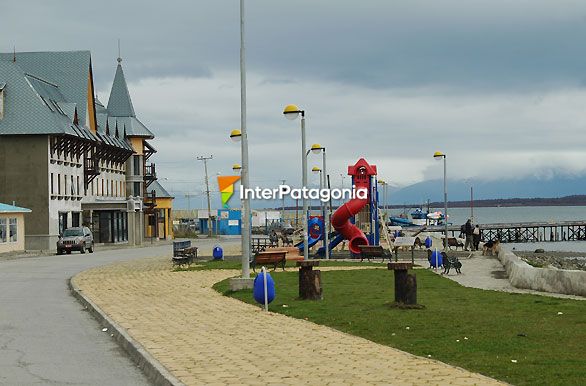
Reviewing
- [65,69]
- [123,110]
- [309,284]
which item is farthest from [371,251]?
[123,110]

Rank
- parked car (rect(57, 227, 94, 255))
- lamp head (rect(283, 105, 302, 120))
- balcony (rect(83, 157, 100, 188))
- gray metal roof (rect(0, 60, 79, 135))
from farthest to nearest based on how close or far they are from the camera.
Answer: balcony (rect(83, 157, 100, 188)), gray metal roof (rect(0, 60, 79, 135)), parked car (rect(57, 227, 94, 255)), lamp head (rect(283, 105, 302, 120))

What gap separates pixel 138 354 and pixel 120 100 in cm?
9095

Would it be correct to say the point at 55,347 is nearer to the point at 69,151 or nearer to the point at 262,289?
the point at 262,289

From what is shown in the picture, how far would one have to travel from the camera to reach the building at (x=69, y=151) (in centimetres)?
7250

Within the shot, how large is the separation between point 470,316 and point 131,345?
611cm

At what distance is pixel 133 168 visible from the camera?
101188 millimetres

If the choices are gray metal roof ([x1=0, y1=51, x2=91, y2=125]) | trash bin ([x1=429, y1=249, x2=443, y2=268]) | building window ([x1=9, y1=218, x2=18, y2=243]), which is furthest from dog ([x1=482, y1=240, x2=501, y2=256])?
gray metal roof ([x1=0, y1=51, x2=91, y2=125])

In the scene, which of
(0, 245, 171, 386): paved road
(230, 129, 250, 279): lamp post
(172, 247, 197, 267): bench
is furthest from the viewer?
(172, 247, 197, 267): bench

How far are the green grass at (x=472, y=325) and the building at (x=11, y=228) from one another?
43219 millimetres

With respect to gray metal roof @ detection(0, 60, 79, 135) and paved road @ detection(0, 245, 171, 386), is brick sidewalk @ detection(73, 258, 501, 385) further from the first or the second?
Answer: gray metal roof @ detection(0, 60, 79, 135)

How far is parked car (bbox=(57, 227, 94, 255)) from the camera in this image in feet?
211

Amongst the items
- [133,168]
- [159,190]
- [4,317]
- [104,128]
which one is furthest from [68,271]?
[159,190]

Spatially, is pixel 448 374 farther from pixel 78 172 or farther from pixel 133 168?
pixel 133 168

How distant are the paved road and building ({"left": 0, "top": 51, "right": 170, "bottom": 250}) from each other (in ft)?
152
